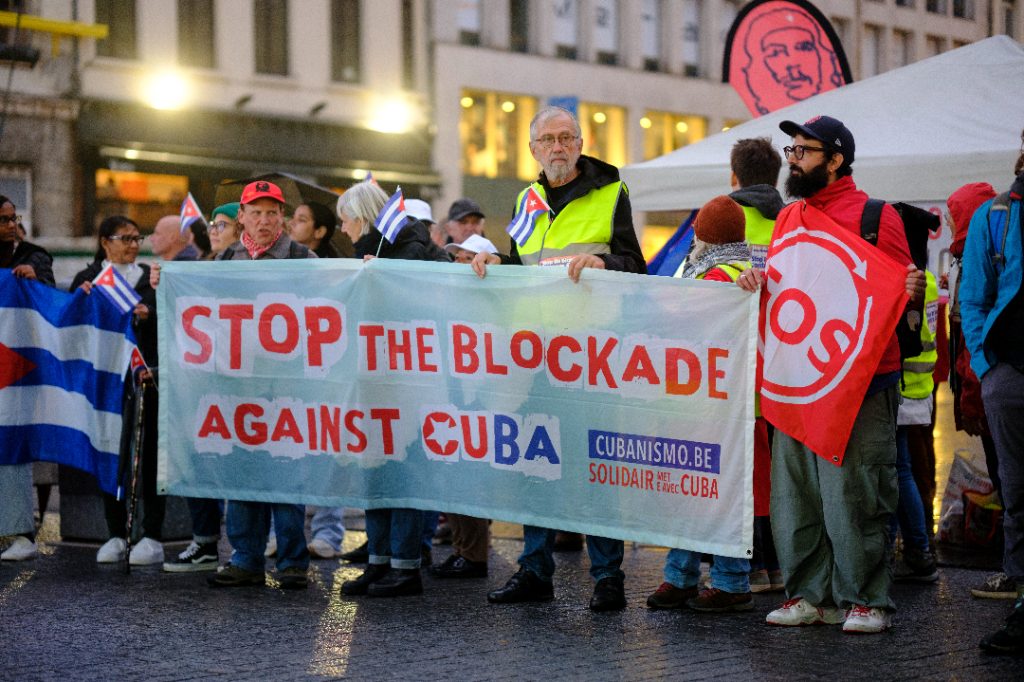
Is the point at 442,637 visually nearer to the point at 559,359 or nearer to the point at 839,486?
the point at 559,359

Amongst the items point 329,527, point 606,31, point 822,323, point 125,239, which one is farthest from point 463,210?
point 606,31

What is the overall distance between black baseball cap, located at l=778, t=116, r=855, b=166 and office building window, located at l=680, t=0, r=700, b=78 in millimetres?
36809

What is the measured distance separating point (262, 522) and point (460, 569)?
1108mm

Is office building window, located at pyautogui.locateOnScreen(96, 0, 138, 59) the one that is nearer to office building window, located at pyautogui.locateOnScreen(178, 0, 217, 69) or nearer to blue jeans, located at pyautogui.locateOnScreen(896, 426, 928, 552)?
office building window, located at pyautogui.locateOnScreen(178, 0, 217, 69)

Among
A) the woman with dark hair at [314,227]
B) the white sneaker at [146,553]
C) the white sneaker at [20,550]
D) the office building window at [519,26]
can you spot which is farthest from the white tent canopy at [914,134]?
the office building window at [519,26]

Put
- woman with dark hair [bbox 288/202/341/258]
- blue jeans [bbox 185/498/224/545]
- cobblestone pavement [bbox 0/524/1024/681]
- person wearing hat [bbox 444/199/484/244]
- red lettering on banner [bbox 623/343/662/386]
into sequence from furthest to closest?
person wearing hat [bbox 444/199/484/244], woman with dark hair [bbox 288/202/341/258], blue jeans [bbox 185/498/224/545], red lettering on banner [bbox 623/343/662/386], cobblestone pavement [bbox 0/524/1024/681]

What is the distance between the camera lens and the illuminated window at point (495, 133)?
122 ft

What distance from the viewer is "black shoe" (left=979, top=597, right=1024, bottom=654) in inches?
241

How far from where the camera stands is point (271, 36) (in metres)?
33.2

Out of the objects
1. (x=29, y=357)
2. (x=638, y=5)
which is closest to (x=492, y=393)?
(x=29, y=357)

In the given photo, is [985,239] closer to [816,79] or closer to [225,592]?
[225,592]

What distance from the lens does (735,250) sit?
712 centimetres

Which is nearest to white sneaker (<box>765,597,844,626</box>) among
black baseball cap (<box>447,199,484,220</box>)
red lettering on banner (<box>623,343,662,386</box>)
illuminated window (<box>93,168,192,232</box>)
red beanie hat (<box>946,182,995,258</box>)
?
red lettering on banner (<box>623,343,662,386</box>)

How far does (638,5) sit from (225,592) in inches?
1379
